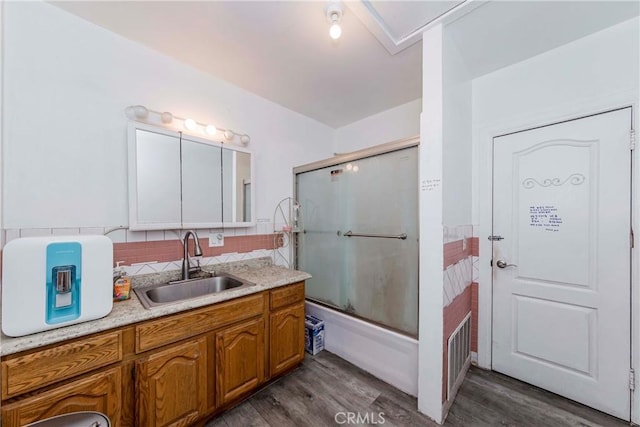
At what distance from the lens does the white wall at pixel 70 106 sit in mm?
1306

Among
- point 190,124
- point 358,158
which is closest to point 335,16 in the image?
point 358,158

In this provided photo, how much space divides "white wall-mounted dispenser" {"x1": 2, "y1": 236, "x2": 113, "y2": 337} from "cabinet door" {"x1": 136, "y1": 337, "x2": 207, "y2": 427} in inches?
14.7

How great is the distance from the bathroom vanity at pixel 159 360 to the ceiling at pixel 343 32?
1696 millimetres

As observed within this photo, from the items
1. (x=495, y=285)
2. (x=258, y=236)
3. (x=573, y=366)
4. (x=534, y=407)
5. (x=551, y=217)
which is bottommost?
(x=534, y=407)

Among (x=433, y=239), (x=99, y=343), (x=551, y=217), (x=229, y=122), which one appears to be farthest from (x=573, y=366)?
(x=229, y=122)

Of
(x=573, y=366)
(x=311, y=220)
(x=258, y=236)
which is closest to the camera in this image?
(x=573, y=366)

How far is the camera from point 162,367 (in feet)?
4.12

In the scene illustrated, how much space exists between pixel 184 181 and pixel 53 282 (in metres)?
1.00

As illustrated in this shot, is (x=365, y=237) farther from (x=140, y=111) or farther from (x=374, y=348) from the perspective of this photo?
(x=140, y=111)

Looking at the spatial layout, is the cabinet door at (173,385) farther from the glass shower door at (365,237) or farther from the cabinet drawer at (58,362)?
the glass shower door at (365,237)

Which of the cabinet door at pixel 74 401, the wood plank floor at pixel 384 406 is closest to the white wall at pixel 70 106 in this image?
the cabinet door at pixel 74 401

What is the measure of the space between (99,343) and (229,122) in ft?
5.87

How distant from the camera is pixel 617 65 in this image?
5.02ft

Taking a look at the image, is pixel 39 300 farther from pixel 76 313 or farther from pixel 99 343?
pixel 99 343
